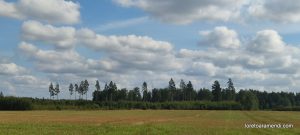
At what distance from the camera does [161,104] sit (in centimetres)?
19625

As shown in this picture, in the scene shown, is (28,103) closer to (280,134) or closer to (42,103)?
(42,103)

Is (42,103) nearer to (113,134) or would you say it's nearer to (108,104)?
(108,104)

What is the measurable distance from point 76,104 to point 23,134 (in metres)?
151

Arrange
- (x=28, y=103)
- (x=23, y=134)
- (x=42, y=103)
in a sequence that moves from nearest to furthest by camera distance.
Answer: (x=23, y=134) < (x=28, y=103) < (x=42, y=103)

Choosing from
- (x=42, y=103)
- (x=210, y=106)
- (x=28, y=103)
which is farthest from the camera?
(x=210, y=106)

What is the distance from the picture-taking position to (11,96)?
162 metres

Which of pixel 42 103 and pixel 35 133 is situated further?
pixel 42 103

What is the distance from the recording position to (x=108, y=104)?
184875 mm

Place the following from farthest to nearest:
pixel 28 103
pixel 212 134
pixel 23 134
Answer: pixel 28 103, pixel 212 134, pixel 23 134

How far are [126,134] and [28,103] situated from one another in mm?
126520

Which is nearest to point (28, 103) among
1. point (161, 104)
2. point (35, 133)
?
point (161, 104)

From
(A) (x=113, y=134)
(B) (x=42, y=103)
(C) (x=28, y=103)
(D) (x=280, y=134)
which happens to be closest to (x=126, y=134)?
(A) (x=113, y=134)

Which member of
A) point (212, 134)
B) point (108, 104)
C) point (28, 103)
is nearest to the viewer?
point (212, 134)

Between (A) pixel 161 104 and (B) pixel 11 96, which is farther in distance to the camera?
(A) pixel 161 104
